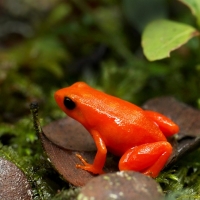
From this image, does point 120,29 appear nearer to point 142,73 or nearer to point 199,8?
point 142,73

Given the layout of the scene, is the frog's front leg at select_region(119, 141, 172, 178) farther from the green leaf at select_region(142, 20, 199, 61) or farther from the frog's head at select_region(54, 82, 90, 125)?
the green leaf at select_region(142, 20, 199, 61)

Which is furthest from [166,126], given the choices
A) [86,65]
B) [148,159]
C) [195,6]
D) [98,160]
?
[86,65]

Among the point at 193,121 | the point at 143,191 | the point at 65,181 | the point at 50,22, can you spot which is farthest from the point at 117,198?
the point at 50,22

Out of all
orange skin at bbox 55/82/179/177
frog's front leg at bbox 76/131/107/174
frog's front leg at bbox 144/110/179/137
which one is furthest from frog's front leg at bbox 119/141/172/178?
frog's front leg at bbox 144/110/179/137

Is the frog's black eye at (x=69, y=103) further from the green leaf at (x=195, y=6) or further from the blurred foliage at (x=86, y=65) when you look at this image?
the green leaf at (x=195, y=6)

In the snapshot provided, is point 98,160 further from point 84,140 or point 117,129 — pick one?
point 84,140

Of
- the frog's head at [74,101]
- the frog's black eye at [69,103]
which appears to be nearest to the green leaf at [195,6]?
the frog's head at [74,101]
